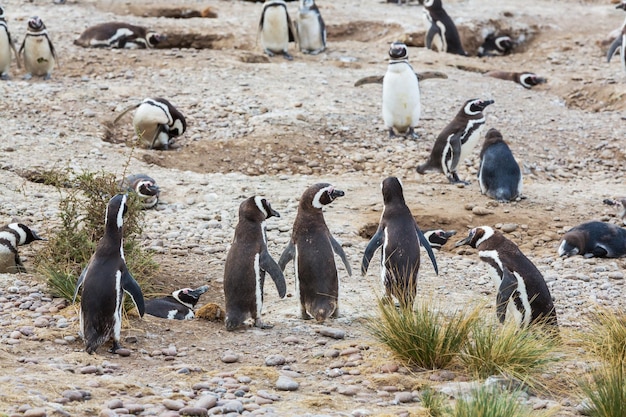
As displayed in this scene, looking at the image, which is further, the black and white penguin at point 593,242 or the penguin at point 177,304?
the black and white penguin at point 593,242

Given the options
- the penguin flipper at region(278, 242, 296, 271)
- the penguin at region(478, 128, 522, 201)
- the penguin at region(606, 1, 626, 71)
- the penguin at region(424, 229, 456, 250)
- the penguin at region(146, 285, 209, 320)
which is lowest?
the penguin at region(424, 229, 456, 250)

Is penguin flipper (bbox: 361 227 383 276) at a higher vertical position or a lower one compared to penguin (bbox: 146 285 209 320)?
higher

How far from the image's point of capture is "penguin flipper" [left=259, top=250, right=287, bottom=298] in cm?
588

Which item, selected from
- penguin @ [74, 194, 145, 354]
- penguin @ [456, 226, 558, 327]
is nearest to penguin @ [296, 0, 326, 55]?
penguin @ [456, 226, 558, 327]

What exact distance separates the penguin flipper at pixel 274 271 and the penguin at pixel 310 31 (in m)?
8.54

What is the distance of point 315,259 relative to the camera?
20.0 ft

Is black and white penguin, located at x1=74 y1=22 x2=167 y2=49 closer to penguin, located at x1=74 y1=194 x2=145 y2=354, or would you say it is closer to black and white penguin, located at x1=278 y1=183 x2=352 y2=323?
black and white penguin, located at x1=278 y1=183 x2=352 y2=323

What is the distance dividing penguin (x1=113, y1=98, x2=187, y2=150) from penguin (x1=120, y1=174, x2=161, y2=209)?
1677mm

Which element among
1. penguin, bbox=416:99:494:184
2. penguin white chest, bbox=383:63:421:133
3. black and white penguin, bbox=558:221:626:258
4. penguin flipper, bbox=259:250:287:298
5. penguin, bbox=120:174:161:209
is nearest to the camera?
penguin flipper, bbox=259:250:287:298

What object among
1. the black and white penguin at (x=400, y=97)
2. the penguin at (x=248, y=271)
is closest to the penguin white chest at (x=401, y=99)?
the black and white penguin at (x=400, y=97)

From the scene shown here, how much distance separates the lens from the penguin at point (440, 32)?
14953 mm

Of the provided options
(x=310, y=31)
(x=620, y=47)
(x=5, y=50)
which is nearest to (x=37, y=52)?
(x=5, y=50)

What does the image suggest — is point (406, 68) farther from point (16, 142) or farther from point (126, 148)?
point (16, 142)

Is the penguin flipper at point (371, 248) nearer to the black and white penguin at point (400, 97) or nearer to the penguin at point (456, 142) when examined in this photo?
the penguin at point (456, 142)
